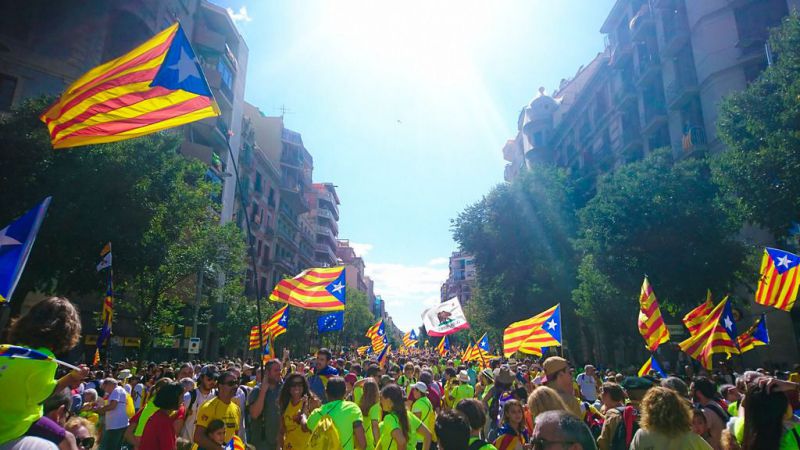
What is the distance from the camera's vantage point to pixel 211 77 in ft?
111

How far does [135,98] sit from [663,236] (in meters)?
19.5

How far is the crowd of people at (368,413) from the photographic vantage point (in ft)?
8.39

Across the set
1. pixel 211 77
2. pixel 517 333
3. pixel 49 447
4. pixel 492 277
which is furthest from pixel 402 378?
pixel 211 77

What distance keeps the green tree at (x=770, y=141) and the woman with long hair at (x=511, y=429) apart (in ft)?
38.8

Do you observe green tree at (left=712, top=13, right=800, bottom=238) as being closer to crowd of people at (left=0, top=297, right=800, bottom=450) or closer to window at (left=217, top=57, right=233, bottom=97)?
crowd of people at (left=0, top=297, right=800, bottom=450)

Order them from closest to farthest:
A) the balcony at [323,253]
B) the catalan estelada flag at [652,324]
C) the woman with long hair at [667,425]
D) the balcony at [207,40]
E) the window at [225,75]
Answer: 1. the woman with long hair at [667,425]
2. the catalan estelada flag at [652,324]
3. the balcony at [207,40]
4. the window at [225,75]
5. the balcony at [323,253]

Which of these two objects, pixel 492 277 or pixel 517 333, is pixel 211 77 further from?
pixel 517 333

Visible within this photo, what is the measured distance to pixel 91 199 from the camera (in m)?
15.1

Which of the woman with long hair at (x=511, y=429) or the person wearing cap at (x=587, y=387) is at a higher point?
the person wearing cap at (x=587, y=387)

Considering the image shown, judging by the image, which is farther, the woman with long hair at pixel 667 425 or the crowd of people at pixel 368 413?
the woman with long hair at pixel 667 425

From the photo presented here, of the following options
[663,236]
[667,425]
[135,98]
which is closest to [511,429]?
[667,425]

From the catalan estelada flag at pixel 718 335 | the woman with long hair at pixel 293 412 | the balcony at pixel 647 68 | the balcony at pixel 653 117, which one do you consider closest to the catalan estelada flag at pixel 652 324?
the catalan estelada flag at pixel 718 335

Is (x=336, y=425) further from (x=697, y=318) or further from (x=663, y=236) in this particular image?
(x=663, y=236)

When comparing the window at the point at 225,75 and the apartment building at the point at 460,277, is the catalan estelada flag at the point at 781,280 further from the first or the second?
the apartment building at the point at 460,277
